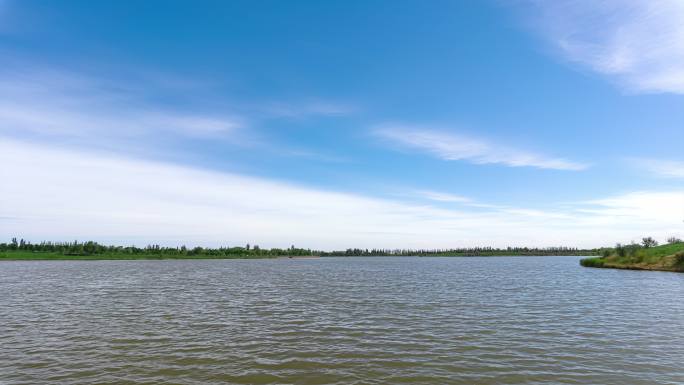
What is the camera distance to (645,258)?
101000 mm

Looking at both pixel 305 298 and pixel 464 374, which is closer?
pixel 464 374

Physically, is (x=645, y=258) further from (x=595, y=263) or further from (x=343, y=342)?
(x=343, y=342)

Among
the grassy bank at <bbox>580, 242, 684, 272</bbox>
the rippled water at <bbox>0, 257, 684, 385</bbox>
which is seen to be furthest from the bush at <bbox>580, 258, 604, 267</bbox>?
the rippled water at <bbox>0, 257, 684, 385</bbox>

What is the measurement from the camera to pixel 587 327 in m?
28.0

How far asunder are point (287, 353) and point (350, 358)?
3668 mm

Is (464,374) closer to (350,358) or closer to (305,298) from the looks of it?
(350,358)

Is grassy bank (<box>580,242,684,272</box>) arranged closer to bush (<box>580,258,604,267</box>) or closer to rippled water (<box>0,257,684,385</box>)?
bush (<box>580,258,604,267</box>)

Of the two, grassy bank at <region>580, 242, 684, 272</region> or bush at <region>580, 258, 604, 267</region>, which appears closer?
grassy bank at <region>580, 242, 684, 272</region>

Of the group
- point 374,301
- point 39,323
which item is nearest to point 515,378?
point 374,301

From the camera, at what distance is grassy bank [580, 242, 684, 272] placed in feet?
299

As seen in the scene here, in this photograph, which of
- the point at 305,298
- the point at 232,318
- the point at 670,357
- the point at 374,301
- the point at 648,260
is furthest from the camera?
the point at 648,260

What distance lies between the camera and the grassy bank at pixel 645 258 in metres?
91.2

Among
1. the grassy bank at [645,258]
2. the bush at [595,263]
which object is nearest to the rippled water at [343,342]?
the grassy bank at [645,258]

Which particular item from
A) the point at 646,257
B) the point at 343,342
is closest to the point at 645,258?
the point at 646,257
